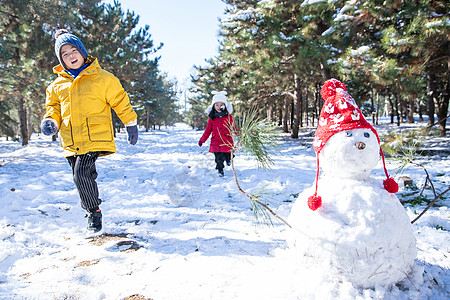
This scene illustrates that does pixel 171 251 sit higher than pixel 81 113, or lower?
lower

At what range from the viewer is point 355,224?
1.47 metres

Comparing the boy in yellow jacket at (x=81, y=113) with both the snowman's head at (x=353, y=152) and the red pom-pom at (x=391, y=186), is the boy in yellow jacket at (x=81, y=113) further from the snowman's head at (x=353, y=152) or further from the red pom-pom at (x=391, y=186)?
the red pom-pom at (x=391, y=186)

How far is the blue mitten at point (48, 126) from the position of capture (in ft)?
8.27

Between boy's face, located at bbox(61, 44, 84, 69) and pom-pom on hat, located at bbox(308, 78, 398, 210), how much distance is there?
98.5 inches

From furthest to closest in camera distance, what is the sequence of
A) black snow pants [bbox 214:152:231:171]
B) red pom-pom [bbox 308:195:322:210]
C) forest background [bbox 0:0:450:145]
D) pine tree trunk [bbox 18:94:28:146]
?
pine tree trunk [bbox 18:94:28:146] → black snow pants [bbox 214:152:231:171] → forest background [bbox 0:0:450:145] → red pom-pom [bbox 308:195:322:210]

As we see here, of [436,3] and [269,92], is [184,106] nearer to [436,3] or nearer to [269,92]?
[269,92]

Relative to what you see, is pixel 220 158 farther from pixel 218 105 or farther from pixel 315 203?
pixel 315 203

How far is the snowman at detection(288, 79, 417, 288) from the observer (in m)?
1.43

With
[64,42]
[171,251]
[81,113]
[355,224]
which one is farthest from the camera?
[81,113]

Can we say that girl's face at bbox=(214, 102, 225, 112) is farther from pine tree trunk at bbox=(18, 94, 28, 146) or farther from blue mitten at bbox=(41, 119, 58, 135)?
pine tree trunk at bbox=(18, 94, 28, 146)

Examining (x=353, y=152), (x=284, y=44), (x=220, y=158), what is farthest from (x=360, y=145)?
(x=284, y=44)

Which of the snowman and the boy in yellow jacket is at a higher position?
the boy in yellow jacket

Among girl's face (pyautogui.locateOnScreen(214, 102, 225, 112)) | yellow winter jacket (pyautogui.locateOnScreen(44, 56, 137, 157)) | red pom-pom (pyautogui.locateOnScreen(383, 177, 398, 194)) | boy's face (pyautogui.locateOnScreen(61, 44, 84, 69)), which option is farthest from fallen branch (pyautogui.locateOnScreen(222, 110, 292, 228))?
girl's face (pyautogui.locateOnScreen(214, 102, 225, 112))

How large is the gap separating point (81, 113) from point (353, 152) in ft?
8.56
